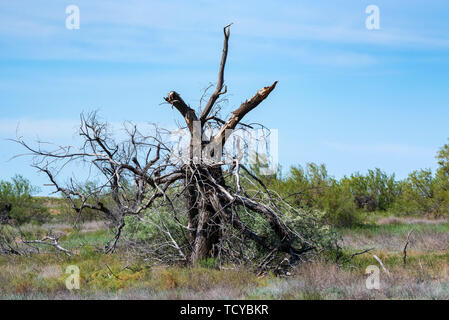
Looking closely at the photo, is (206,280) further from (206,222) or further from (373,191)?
(373,191)

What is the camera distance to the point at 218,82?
12070 millimetres

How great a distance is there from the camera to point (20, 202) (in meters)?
32.0

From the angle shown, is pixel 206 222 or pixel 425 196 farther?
pixel 425 196

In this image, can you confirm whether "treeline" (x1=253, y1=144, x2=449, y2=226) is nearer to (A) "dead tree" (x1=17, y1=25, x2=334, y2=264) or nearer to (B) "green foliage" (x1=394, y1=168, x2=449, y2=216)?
(B) "green foliage" (x1=394, y1=168, x2=449, y2=216)

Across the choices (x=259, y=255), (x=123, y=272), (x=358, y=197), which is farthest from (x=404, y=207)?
(x=123, y=272)

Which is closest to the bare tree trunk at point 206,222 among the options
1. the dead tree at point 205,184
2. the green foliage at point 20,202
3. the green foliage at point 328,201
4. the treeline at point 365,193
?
the dead tree at point 205,184

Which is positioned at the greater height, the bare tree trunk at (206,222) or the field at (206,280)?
the bare tree trunk at (206,222)

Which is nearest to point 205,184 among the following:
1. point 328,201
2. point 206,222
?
point 206,222

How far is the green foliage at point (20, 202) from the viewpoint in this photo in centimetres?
3155

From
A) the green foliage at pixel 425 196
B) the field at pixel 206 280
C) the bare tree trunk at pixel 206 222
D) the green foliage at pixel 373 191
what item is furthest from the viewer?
the green foliage at pixel 373 191

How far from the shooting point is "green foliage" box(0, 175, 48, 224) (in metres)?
31.5

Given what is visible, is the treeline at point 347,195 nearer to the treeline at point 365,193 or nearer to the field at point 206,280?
the treeline at point 365,193
